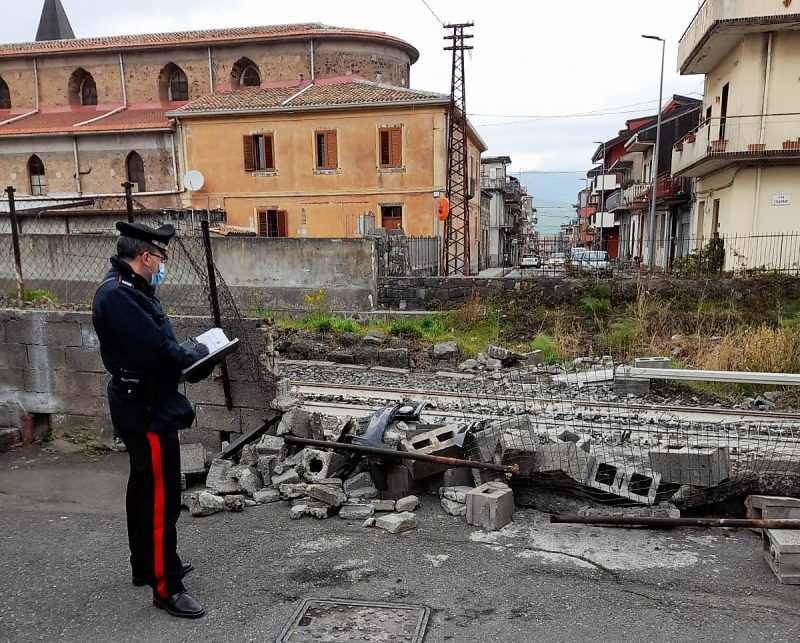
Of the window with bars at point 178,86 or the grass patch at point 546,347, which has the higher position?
the window with bars at point 178,86

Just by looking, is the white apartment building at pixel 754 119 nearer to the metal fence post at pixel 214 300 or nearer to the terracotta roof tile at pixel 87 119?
the metal fence post at pixel 214 300

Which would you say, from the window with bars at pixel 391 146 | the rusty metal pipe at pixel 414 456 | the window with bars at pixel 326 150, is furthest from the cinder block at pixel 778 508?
the window with bars at pixel 326 150

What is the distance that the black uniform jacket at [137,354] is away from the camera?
3.49m

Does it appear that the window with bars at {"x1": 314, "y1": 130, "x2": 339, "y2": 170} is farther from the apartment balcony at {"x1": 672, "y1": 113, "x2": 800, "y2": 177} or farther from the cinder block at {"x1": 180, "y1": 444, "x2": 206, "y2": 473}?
the cinder block at {"x1": 180, "y1": 444, "x2": 206, "y2": 473}

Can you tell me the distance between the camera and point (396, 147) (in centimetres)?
2600

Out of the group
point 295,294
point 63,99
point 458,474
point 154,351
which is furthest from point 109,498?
point 63,99

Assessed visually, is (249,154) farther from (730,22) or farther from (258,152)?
(730,22)

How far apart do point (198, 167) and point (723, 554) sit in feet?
91.7

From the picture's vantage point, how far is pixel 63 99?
3338 cm

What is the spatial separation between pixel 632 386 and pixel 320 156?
68.4ft

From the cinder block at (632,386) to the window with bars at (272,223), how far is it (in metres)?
21.1

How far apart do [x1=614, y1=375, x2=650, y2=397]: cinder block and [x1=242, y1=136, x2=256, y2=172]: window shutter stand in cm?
2234

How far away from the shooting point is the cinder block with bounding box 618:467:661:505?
4.81 m

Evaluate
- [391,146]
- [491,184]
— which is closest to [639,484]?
[391,146]
